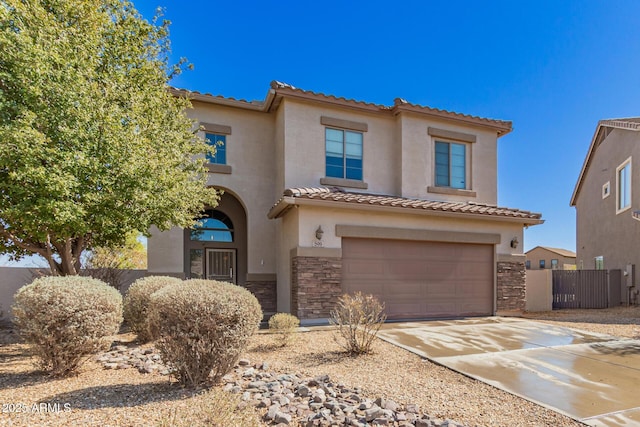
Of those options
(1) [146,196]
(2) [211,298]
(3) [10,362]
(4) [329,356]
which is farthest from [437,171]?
(3) [10,362]

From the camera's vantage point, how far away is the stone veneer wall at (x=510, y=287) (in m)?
12.8

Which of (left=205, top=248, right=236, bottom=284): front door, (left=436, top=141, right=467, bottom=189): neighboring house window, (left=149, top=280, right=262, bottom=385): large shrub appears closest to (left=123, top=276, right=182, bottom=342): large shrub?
(left=149, top=280, right=262, bottom=385): large shrub

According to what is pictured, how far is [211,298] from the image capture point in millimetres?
4742

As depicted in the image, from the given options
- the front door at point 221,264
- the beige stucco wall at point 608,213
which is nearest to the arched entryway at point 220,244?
the front door at point 221,264

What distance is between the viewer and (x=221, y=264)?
46.9 ft

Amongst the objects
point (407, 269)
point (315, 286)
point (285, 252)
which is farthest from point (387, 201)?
point (285, 252)

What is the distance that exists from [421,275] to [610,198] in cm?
1467

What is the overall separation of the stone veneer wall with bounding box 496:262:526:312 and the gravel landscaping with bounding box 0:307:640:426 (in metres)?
7.47

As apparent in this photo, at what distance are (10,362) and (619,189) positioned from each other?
24.4 m

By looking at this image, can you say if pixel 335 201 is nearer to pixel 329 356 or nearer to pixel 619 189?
pixel 329 356

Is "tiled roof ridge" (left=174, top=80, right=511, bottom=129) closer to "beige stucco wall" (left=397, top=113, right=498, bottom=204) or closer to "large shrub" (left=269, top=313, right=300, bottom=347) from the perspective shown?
"beige stucco wall" (left=397, top=113, right=498, bottom=204)

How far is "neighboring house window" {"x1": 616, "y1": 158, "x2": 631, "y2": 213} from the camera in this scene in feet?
57.4

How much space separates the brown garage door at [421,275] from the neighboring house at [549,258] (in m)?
37.0

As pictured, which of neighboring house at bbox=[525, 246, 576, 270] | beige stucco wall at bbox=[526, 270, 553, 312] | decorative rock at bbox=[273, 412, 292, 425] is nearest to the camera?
decorative rock at bbox=[273, 412, 292, 425]
